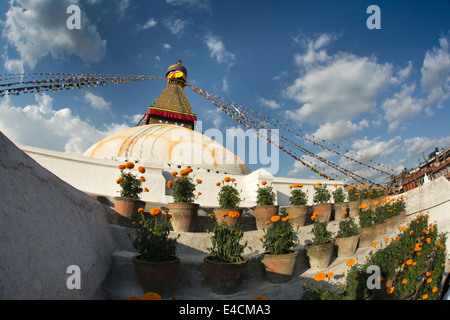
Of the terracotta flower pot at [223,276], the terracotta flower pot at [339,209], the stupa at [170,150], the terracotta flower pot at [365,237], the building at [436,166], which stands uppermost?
the building at [436,166]

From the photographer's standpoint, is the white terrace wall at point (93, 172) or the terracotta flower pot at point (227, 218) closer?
the terracotta flower pot at point (227, 218)

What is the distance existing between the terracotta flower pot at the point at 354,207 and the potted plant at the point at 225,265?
17.9 ft

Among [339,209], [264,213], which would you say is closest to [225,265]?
[264,213]

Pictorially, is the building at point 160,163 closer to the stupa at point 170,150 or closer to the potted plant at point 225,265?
the stupa at point 170,150

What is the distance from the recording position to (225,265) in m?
3.38

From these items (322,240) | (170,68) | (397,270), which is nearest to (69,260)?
(322,240)

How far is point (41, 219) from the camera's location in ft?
8.11

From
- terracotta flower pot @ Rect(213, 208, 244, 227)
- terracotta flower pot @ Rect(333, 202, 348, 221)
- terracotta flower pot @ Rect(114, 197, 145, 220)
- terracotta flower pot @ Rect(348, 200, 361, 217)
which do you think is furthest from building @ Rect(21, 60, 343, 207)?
terracotta flower pot @ Rect(213, 208, 244, 227)

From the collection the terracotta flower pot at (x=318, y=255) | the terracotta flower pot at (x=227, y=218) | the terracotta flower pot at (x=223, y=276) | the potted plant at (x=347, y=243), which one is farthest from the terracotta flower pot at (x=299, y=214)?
the terracotta flower pot at (x=223, y=276)

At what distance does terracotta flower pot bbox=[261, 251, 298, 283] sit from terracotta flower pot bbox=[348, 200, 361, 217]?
15.8 feet

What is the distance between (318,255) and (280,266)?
0.92 m

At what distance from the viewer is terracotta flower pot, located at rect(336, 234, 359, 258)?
480 cm

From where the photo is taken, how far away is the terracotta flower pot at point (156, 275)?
308 cm
